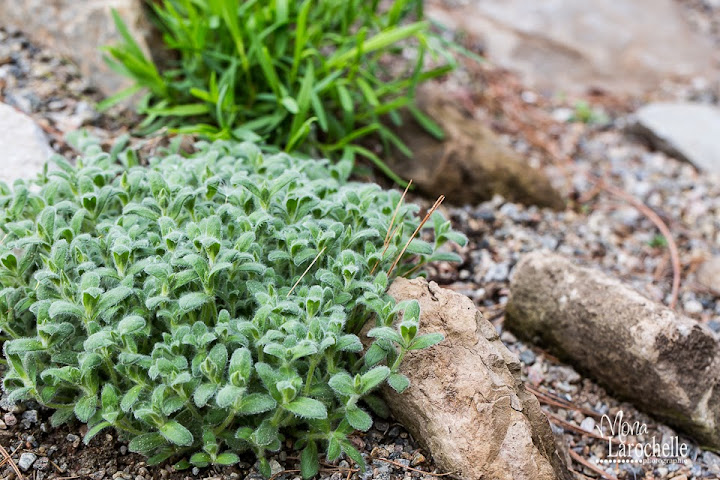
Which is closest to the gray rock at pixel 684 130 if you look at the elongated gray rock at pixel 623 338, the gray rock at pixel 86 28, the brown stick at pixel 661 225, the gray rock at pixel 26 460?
the brown stick at pixel 661 225

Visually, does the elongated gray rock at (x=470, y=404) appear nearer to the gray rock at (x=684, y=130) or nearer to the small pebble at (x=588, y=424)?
the small pebble at (x=588, y=424)

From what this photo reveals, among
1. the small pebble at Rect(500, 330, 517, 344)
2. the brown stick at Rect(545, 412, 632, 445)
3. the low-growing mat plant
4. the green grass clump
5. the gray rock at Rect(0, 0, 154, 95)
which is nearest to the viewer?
the low-growing mat plant

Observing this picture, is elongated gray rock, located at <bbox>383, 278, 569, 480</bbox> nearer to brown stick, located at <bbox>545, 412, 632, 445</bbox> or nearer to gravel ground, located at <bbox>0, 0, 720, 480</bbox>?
gravel ground, located at <bbox>0, 0, 720, 480</bbox>

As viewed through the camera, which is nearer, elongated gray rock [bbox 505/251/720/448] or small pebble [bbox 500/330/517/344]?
elongated gray rock [bbox 505/251/720/448]

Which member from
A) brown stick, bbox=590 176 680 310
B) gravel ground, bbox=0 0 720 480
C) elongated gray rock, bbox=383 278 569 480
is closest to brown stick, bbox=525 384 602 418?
gravel ground, bbox=0 0 720 480

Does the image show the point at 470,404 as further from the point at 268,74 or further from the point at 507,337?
the point at 268,74
